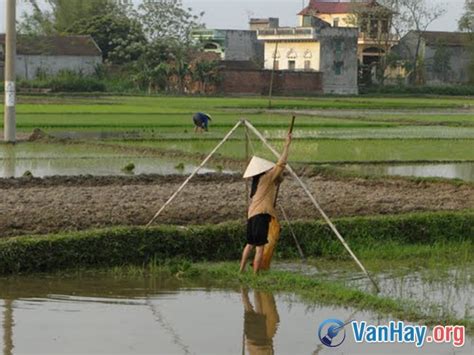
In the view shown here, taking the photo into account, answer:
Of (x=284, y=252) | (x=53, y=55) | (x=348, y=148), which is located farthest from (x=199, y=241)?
(x=53, y=55)

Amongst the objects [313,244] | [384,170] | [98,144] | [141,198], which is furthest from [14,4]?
[313,244]

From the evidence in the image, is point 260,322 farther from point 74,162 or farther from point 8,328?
point 74,162

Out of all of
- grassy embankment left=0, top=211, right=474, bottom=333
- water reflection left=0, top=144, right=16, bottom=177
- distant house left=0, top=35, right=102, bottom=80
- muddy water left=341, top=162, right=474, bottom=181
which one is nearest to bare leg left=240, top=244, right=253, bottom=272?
grassy embankment left=0, top=211, right=474, bottom=333

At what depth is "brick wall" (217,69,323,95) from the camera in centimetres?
5406

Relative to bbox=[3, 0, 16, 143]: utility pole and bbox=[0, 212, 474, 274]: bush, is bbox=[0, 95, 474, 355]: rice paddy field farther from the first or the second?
bbox=[3, 0, 16, 143]: utility pole

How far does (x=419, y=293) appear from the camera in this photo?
8.48 metres

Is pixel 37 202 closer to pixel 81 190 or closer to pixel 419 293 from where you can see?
pixel 81 190

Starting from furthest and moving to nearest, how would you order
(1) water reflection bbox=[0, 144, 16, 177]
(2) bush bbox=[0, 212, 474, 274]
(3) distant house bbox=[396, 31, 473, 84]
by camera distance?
1. (3) distant house bbox=[396, 31, 473, 84]
2. (1) water reflection bbox=[0, 144, 16, 177]
3. (2) bush bbox=[0, 212, 474, 274]

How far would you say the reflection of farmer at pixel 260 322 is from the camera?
6.86 metres

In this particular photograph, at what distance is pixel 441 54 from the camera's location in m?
65.6

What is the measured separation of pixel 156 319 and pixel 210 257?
2.56 metres

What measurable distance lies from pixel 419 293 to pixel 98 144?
14.2 meters

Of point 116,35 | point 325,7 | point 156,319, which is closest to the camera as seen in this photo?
point 156,319

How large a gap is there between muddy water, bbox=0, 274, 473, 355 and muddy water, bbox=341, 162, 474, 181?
8876 mm
